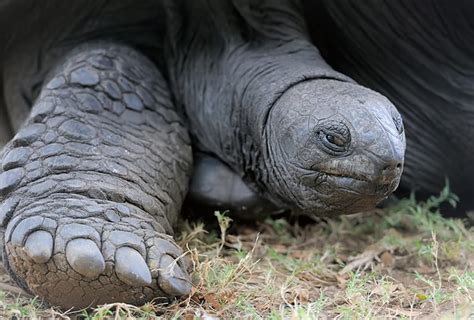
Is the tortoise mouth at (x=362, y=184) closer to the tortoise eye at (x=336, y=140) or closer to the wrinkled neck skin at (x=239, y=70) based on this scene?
the tortoise eye at (x=336, y=140)

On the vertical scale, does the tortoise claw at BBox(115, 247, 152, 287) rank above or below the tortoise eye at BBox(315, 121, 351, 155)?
below

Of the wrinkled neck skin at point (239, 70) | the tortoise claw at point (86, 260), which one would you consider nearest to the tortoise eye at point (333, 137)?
the wrinkled neck skin at point (239, 70)

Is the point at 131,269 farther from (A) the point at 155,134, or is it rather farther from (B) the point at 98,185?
(A) the point at 155,134

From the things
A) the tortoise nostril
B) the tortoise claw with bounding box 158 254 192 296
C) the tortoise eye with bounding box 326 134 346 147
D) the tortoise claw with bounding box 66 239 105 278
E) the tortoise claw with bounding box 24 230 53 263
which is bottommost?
the tortoise claw with bounding box 158 254 192 296

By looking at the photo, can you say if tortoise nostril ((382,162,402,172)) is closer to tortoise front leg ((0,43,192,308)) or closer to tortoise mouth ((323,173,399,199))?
tortoise mouth ((323,173,399,199))

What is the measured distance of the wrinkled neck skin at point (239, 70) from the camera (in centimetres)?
245

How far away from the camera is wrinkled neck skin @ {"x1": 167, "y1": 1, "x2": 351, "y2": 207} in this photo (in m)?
2.45

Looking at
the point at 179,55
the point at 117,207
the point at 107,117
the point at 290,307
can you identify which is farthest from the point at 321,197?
the point at 179,55

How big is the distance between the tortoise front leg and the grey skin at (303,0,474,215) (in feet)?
2.11

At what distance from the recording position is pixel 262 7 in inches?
105

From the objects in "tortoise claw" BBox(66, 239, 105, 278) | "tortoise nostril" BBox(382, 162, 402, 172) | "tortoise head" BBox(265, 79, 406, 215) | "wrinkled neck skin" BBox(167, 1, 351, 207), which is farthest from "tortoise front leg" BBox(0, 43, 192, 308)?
"tortoise nostril" BBox(382, 162, 402, 172)

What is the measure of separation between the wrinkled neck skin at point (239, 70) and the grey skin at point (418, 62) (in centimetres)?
16

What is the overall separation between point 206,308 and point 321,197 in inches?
17.4

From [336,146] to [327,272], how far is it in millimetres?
520
